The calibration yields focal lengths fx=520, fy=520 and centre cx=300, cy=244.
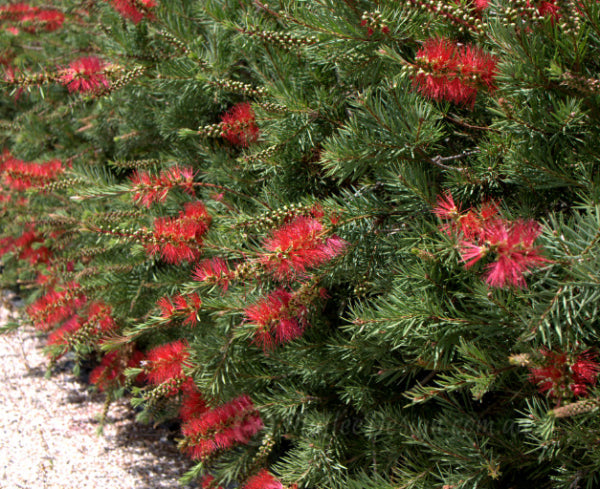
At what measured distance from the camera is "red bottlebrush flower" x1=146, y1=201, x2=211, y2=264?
165cm

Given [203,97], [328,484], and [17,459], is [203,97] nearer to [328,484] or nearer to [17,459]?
[328,484]

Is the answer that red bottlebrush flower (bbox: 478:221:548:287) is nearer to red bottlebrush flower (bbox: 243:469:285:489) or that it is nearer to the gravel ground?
red bottlebrush flower (bbox: 243:469:285:489)

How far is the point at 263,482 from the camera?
1.71m

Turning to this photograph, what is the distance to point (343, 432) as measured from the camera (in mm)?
1753

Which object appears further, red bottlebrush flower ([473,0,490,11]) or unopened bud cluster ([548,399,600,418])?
red bottlebrush flower ([473,0,490,11])

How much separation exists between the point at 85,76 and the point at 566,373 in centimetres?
187

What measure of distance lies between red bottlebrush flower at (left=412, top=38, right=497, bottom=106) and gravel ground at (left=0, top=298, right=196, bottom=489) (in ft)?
6.46

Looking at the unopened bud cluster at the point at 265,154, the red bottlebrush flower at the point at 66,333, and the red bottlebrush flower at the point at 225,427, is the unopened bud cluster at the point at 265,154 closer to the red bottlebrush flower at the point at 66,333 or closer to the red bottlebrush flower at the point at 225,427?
the red bottlebrush flower at the point at 225,427

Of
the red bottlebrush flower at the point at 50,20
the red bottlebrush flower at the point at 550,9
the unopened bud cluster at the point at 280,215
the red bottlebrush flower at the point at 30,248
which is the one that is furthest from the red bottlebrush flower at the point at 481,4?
the red bottlebrush flower at the point at 30,248

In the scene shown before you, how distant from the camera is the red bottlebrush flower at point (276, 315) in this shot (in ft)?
4.90

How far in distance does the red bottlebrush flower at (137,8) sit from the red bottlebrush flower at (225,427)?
154 centimetres

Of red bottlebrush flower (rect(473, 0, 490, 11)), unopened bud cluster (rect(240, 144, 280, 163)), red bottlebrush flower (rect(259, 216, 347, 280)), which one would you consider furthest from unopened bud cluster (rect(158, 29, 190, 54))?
red bottlebrush flower (rect(473, 0, 490, 11))

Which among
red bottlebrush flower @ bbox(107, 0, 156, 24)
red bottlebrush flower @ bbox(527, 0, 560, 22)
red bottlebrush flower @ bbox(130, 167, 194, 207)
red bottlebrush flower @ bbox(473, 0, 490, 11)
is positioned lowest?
red bottlebrush flower @ bbox(130, 167, 194, 207)

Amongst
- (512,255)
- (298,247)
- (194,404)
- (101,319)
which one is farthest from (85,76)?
(512,255)
